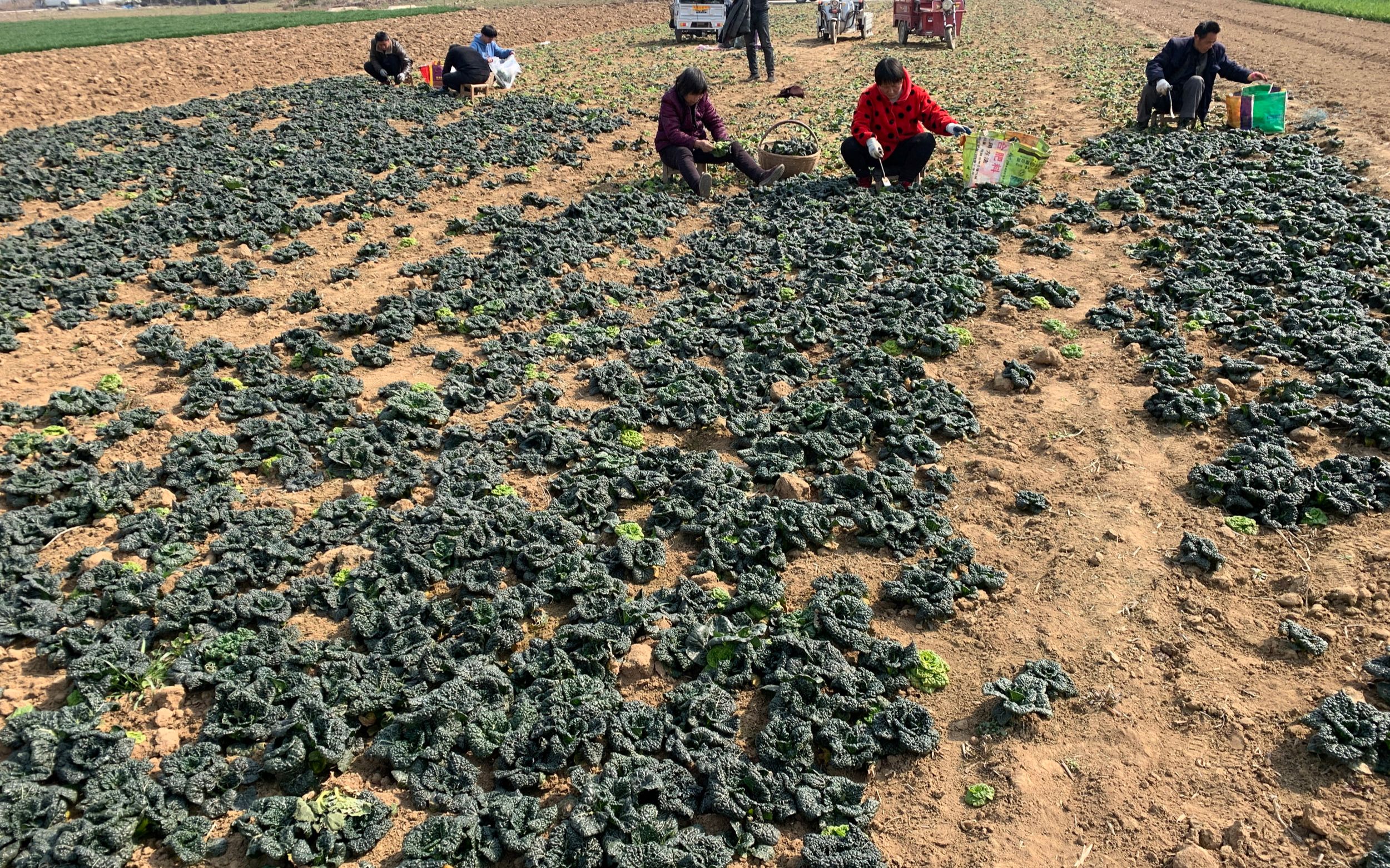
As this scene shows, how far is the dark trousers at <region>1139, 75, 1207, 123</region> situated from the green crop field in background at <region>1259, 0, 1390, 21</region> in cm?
2105

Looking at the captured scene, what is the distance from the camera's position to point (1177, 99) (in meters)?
14.6

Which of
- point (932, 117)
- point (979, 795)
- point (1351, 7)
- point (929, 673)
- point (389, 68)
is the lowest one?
point (979, 795)

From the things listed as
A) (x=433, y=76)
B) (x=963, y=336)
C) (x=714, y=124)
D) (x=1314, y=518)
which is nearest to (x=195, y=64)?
(x=433, y=76)

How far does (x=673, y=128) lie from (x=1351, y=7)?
3448 centimetres

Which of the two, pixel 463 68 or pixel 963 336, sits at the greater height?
pixel 463 68

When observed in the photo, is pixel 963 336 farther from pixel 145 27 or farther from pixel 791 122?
pixel 145 27

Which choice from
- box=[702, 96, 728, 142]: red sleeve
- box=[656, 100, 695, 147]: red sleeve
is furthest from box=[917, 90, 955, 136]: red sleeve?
box=[656, 100, 695, 147]: red sleeve

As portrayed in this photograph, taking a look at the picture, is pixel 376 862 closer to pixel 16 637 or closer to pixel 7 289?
pixel 16 637

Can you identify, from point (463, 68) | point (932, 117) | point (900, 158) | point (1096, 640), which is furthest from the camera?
point (463, 68)

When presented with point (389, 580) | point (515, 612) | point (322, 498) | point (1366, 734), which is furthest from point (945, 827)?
point (322, 498)

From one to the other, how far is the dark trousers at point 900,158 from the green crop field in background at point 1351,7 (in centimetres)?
2758

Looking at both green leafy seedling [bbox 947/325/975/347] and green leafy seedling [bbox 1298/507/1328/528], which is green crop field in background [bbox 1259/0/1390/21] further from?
green leafy seedling [bbox 1298/507/1328/528]

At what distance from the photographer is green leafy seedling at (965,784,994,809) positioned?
3.91 m

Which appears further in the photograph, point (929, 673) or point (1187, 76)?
point (1187, 76)
